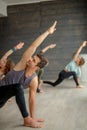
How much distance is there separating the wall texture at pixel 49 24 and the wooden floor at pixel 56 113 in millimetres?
3680

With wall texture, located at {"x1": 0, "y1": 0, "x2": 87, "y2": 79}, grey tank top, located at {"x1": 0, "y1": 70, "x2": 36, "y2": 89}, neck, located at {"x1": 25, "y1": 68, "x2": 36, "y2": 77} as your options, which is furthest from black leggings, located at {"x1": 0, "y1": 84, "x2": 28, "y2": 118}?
wall texture, located at {"x1": 0, "y1": 0, "x2": 87, "y2": 79}

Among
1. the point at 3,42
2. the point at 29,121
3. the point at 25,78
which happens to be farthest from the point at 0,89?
the point at 3,42

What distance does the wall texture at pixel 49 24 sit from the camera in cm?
801

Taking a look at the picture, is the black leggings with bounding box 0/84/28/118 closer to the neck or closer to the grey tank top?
the grey tank top

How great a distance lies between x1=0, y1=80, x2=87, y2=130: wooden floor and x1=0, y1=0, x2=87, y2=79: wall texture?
3.68 meters

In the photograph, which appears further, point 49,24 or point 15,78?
point 49,24

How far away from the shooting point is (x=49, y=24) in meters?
8.30

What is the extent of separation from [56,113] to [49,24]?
17.8 feet

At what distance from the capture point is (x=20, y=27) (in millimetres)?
8562

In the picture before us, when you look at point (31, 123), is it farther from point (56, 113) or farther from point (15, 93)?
point (56, 113)

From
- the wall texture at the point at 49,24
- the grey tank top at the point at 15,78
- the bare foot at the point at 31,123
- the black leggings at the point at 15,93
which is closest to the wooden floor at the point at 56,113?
the bare foot at the point at 31,123

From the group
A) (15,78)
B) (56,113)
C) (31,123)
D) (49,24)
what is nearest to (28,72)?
(15,78)

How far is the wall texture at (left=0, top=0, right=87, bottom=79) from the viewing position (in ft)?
26.3

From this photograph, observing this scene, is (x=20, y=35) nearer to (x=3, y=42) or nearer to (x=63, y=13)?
(x=3, y=42)
